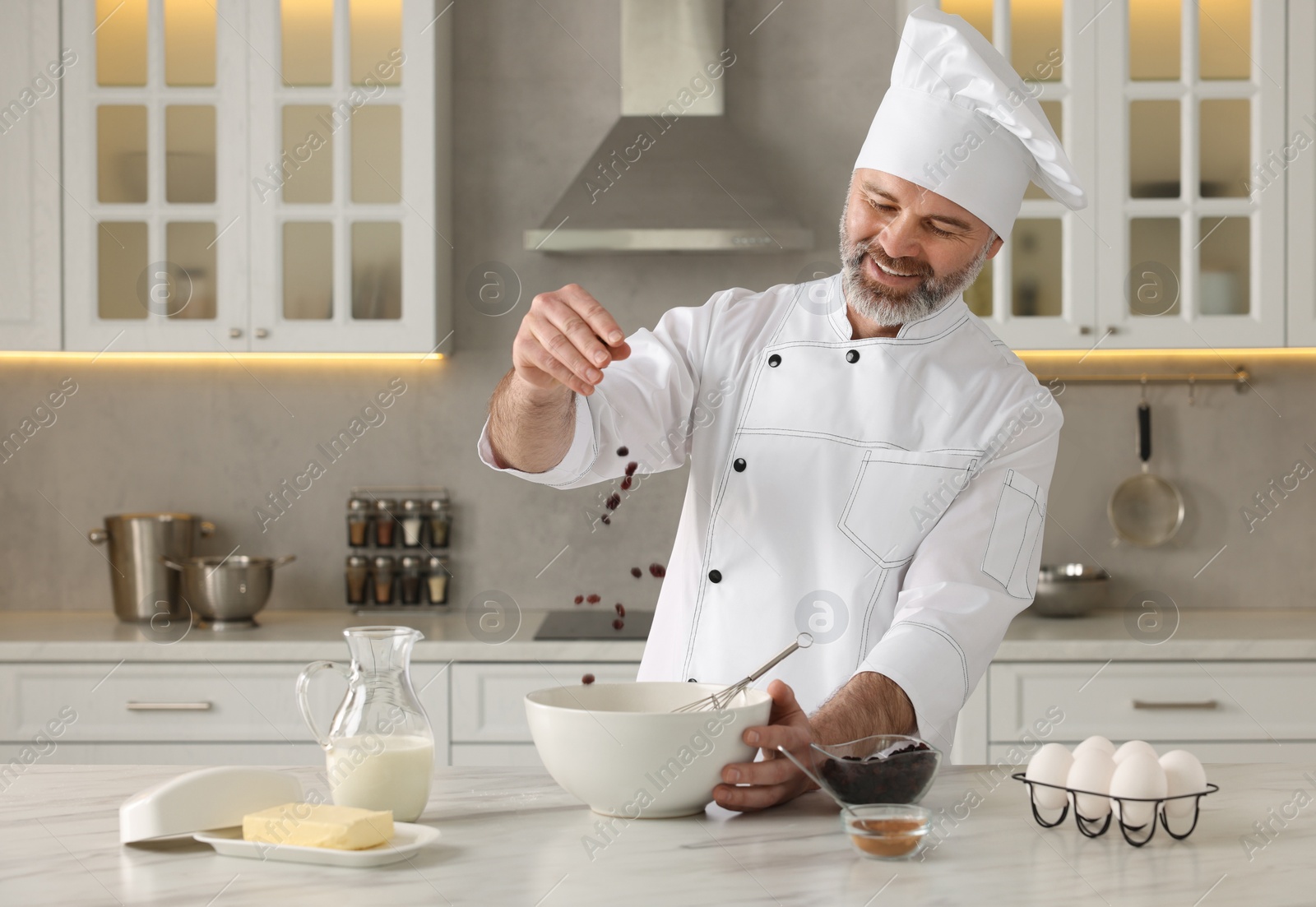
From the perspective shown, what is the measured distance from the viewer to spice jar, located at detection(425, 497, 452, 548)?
3.01 meters

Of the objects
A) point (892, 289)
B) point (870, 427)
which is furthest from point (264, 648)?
point (892, 289)

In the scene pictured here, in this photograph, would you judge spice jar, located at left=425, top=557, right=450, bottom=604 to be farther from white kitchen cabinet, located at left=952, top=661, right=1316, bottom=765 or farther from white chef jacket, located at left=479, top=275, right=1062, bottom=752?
white chef jacket, located at left=479, top=275, right=1062, bottom=752

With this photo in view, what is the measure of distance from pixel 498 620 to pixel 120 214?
1.29 meters

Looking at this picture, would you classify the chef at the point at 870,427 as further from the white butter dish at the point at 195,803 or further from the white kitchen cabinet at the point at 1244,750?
the white kitchen cabinet at the point at 1244,750

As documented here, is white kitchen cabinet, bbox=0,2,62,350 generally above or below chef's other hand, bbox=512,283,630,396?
above

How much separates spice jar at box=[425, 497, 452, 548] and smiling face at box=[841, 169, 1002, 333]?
1.68 metres

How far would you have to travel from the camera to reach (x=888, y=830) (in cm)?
93

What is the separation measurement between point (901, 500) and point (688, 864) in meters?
0.72

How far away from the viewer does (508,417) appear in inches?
52.6

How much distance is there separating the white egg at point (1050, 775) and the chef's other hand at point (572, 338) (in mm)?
507

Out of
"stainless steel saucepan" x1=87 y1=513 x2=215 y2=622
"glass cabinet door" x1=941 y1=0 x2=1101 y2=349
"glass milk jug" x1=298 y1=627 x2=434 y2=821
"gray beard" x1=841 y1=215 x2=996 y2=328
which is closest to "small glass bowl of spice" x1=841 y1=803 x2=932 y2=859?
"glass milk jug" x1=298 y1=627 x2=434 y2=821

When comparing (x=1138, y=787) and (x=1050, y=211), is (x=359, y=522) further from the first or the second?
(x=1138, y=787)

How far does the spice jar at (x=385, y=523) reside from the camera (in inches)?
118

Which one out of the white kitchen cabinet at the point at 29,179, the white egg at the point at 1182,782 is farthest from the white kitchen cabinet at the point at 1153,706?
the white kitchen cabinet at the point at 29,179
